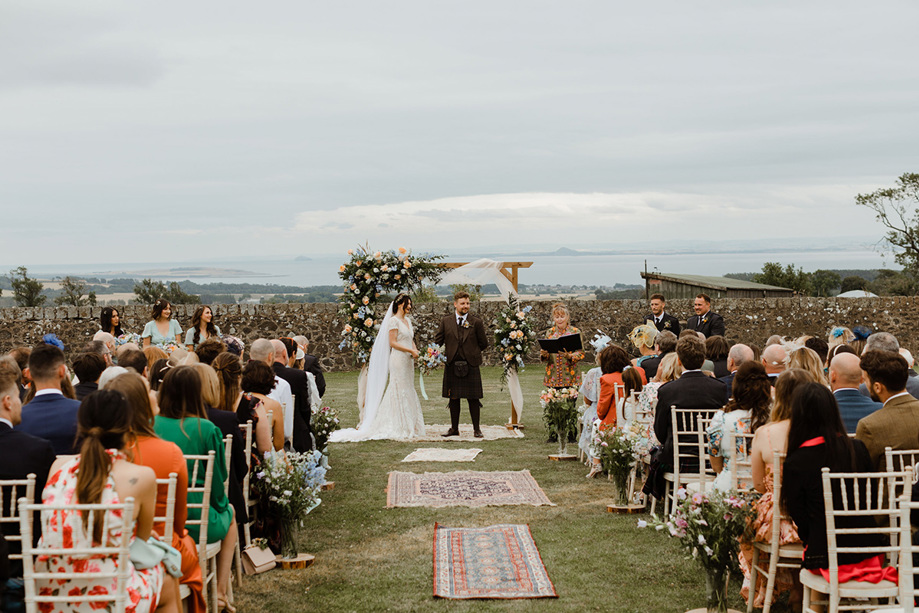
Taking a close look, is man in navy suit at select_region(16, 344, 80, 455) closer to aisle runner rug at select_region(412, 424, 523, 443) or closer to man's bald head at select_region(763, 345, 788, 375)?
man's bald head at select_region(763, 345, 788, 375)

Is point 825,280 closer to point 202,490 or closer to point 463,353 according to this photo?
point 463,353

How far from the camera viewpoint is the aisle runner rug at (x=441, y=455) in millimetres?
9859

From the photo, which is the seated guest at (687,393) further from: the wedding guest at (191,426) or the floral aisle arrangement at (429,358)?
the floral aisle arrangement at (429,358)

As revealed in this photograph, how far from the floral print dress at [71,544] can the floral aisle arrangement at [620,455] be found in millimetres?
4429

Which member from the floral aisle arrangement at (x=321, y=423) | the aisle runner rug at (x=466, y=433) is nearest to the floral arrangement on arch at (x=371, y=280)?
the aisle runner rug at (x=466, y=433)

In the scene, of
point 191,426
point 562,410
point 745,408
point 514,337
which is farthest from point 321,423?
point 745,408

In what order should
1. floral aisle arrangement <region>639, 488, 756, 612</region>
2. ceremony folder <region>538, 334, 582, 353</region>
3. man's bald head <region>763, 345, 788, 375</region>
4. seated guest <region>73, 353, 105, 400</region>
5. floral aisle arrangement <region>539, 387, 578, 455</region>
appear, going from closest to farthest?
floral aisle arrangement <region>639, 488, 756, 612</region>, seated guest <region>73, 353, 105, 400</region>, man's bald head <region>763, 345, 788, 375</region>, floral aisle arrangement <region>539, 387, 578, 455</region>, ceremony folder <region>538, 334, 582, 353</region>

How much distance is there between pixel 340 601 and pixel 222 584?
2.38ft

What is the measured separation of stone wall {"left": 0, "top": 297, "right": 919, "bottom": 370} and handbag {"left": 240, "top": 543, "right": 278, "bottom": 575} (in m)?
14.0

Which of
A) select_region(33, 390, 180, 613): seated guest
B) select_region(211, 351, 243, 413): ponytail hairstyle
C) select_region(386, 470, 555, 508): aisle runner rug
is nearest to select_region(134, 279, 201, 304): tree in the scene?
select_region(386, 470, 555, 508): aisle runner rug

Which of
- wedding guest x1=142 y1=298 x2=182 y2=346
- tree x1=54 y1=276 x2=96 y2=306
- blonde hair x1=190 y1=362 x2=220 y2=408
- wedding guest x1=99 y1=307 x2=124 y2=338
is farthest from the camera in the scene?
tree x1=54 y1=276 x2=96 y2=306

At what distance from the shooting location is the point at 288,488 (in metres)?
5.75

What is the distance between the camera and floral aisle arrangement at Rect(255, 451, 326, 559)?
18.9 feet

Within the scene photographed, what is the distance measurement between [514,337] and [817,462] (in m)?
7.80
